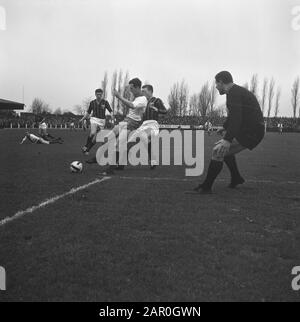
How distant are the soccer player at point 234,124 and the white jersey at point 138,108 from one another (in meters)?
2.87

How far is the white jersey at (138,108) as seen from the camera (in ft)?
33.6

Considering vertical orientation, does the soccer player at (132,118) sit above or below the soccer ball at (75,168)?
above

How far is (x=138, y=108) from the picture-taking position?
1037cm

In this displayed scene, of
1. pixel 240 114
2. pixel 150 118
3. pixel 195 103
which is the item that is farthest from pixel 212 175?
pixel 195 103

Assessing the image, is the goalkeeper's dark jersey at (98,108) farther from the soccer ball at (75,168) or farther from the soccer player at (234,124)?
the soccer player at (234,124)

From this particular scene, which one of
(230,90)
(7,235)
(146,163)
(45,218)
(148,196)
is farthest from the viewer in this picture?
(146,163)

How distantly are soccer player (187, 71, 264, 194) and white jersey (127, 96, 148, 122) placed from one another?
2.87 meters

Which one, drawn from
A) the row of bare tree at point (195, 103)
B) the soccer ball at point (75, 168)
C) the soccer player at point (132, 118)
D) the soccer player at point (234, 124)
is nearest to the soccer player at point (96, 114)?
the soccer player at point (132, 118)

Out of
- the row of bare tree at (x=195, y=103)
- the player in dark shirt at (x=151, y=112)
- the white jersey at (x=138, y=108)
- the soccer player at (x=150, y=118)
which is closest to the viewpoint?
the white jersey at (x=138, y=108)

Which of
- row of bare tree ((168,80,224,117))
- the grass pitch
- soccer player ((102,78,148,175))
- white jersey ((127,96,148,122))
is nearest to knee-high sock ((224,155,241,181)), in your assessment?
the grass pitch

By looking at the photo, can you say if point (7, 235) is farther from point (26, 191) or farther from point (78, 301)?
point (26, 191)
